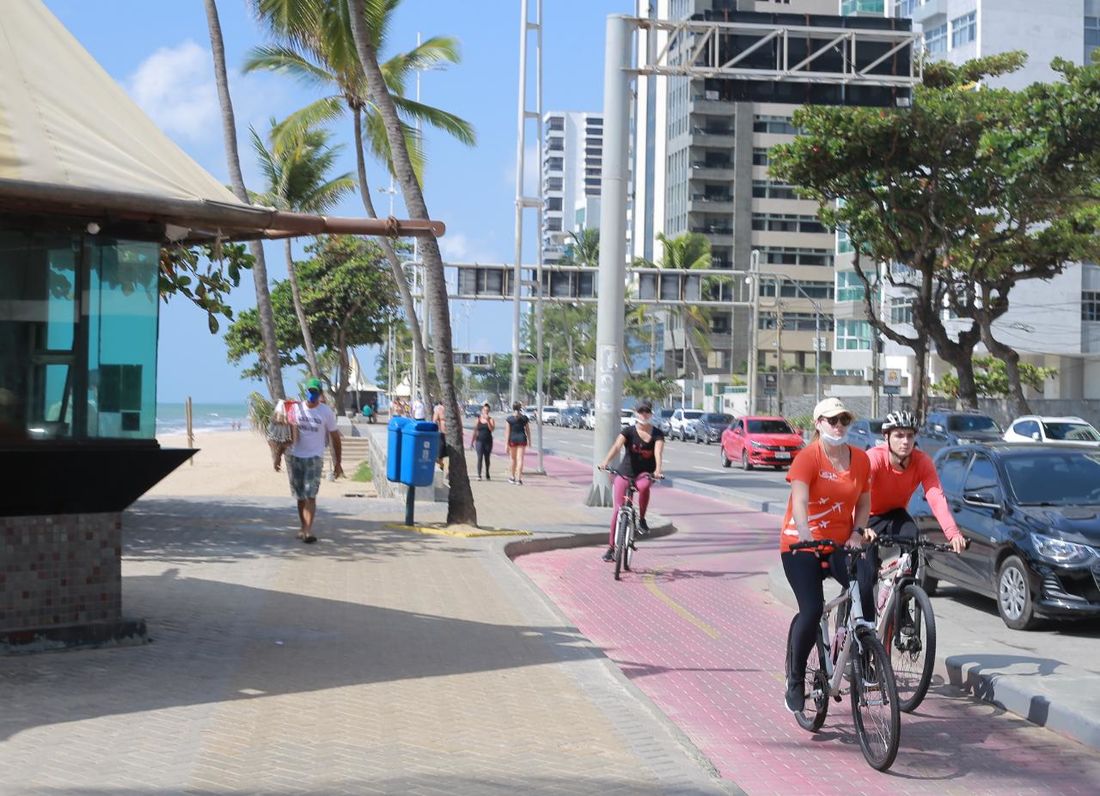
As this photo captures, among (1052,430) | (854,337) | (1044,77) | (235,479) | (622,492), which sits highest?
(1044,77)

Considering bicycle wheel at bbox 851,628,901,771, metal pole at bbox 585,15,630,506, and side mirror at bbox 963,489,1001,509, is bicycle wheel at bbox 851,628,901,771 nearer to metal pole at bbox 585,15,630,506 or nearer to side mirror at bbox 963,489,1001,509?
side mirror at bbox 963,489,1001,509

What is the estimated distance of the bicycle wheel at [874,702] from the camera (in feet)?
22.5

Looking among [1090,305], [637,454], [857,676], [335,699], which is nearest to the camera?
[857,676]

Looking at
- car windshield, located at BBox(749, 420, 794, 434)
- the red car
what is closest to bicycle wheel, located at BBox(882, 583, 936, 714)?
the red car

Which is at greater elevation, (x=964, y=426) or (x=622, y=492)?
(x=964, y=426)

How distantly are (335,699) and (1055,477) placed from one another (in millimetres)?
7346

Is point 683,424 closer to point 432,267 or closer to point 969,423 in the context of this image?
point 969,423

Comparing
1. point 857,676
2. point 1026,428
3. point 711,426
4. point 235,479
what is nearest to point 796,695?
point 857,676

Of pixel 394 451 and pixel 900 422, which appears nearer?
pixel 900 422

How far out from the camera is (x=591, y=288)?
49188 millimetres

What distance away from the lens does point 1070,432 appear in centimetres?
3597

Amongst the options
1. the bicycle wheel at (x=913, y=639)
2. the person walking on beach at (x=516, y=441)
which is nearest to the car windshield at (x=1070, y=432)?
the person walking on beach at (x=516, y=441)

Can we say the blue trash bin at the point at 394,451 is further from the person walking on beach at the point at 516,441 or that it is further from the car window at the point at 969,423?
the car window at the point at 969,423

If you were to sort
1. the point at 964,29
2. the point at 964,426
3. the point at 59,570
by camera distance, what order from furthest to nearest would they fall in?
the point at 964,29, the point at 964,426, the point at 59,570
